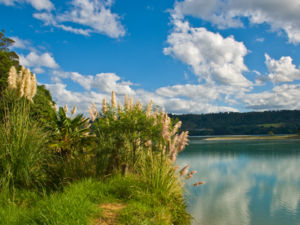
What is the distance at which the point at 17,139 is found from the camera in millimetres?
5504

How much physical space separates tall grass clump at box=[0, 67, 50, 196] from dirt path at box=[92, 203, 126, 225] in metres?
1.90

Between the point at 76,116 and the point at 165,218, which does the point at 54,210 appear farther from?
the point at 76,116

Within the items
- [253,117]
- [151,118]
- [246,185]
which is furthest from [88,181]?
[253,117]

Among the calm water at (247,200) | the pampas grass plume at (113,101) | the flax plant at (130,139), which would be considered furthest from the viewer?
the calm water at (247,200)

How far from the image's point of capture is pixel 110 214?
14.7ft

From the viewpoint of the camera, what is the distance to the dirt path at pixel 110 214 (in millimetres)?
4188

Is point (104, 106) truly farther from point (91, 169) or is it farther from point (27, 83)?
point (27, 83)

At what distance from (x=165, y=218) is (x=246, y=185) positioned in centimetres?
1135

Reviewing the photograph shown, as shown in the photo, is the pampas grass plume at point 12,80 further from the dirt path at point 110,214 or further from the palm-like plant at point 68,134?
the dirt path at point 110,214

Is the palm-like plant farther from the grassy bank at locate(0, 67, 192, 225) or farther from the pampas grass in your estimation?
the pampas grass

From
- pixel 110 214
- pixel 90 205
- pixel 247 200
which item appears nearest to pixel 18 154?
pixel 90 205

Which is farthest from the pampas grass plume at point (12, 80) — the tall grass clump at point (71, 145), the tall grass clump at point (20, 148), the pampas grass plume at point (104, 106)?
the pampas grass plume at point (104, 106)

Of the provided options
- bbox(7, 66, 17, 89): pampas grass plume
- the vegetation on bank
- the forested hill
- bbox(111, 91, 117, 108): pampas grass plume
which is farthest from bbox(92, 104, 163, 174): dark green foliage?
the forested hill

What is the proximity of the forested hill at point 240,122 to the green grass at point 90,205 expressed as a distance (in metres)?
132
